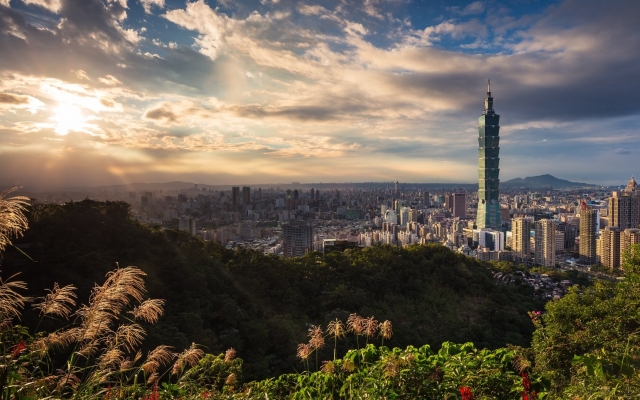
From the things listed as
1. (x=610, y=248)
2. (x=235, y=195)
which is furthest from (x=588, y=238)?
(x=235, y=195)

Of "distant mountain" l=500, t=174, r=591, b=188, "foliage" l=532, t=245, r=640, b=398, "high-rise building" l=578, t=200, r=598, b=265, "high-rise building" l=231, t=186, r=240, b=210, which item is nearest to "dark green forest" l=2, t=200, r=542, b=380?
"foliage" l=532, t=245, r=640, b=398

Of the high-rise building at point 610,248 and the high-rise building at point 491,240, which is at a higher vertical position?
the high-rise building at point 610,248

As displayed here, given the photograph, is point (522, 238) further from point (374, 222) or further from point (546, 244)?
point (374, 222)

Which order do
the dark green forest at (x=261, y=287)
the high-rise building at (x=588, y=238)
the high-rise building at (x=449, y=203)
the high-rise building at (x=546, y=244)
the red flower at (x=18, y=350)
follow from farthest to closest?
the high-rise building at (x=449, y=203), the high-rise building at (x=546, y=244), the high-rise building at (x=588, y=238), the dark green forest at (x=261, y=287), the red flower at (x=18, y=350)

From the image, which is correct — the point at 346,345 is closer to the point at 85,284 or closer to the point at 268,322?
the point at 268,322

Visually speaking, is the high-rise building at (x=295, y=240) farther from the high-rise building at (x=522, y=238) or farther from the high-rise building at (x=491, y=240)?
A: the high-rise building at (x=491, y=240)

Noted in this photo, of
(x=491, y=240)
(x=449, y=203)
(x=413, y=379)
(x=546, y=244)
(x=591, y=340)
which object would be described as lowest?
(x=491, y=240)

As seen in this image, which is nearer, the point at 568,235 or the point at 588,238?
the point at 588,238

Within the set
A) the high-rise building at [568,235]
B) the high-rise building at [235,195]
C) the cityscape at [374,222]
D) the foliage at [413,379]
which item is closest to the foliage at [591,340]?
the foliage at [413,379]
